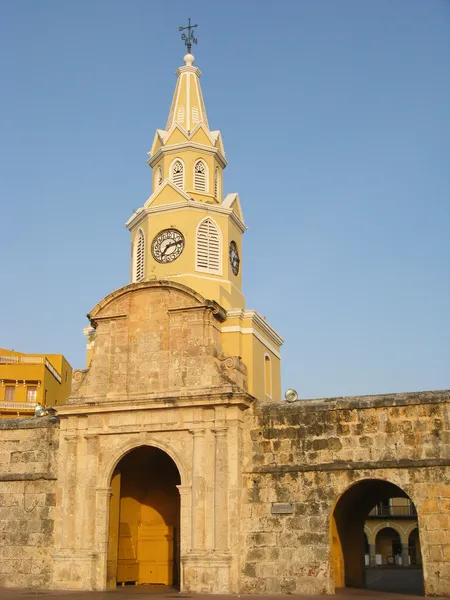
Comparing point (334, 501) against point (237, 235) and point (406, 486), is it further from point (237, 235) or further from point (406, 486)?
point (237, 235)

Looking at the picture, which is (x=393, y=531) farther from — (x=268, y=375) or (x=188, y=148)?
(x=188, y=148)

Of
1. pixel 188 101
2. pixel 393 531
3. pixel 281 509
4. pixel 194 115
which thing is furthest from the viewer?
pixel 393 531

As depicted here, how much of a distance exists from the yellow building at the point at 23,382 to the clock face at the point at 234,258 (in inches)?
1111

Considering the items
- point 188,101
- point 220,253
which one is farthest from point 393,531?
point 188,101

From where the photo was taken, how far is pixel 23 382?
55.5 meters

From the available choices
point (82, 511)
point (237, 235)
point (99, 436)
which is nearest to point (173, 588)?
point (82, 511)

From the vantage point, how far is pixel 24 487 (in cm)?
2531

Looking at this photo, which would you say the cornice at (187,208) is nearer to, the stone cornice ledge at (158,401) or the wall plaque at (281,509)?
the stone cornice ledge at (158,401)

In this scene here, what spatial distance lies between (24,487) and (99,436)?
3252mm

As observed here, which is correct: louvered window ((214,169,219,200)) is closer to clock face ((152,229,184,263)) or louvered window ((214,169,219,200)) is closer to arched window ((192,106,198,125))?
arched window ((192,106,198,125))

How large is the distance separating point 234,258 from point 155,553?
440 inches

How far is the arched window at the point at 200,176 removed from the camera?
30744mm

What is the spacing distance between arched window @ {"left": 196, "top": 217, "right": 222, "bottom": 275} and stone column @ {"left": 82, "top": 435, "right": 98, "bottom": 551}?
770cm

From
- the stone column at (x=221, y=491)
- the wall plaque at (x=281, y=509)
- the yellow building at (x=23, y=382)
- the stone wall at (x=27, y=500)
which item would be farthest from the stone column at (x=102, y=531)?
the yellow building at (x=23, y=382)
